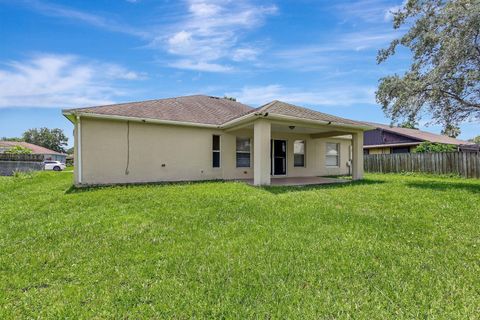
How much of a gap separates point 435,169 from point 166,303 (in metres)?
18.2

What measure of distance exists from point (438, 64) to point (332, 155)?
23.8 feet

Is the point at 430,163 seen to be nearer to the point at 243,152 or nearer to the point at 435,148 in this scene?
the point at 435,148

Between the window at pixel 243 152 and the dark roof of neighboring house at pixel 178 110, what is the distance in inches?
53.4

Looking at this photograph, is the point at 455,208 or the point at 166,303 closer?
the point at 166,303

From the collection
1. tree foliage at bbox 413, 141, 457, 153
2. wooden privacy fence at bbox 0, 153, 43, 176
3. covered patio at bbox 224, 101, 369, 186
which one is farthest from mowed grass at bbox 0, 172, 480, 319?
tree foliage at bbox 413, 141, 457, 153

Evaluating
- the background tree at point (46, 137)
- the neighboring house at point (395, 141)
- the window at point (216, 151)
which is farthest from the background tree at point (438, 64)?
the background tree at point (46, 137)

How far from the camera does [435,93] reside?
10.4 m

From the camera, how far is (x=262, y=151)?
9.84 meters

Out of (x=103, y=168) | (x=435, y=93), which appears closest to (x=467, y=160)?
(x=435, y=93)

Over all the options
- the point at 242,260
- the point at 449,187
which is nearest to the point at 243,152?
the point at 449,187

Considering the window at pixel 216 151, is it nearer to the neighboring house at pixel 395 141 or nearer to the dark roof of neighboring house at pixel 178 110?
the dark roof of neighboring house at pixel 178 110

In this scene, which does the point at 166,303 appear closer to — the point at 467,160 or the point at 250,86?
the point at 250,86

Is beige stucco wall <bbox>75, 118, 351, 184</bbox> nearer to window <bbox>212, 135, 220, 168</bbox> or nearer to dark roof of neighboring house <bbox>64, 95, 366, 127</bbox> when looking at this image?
window <bbox>212, 135, 220, 168</bbox>

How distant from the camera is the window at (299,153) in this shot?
14.7 meters
